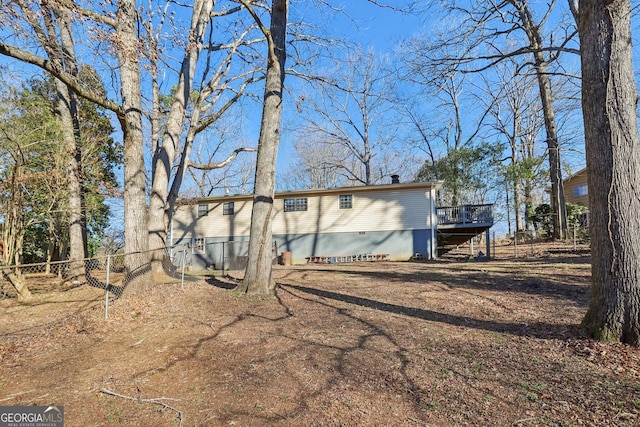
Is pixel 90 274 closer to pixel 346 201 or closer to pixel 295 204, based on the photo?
pixel 295 204

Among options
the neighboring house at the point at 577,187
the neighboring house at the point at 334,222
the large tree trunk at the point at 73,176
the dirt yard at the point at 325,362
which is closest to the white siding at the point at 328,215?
the neighboring house at the point at 334,222

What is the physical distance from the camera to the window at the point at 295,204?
17.8m

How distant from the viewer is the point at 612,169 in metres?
3.71

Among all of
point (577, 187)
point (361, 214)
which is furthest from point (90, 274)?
point (577, 187)

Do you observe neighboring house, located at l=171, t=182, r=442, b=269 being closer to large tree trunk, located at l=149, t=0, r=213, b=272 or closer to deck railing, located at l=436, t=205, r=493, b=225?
deck railing, located at l=436, t=205, r=493, b=225

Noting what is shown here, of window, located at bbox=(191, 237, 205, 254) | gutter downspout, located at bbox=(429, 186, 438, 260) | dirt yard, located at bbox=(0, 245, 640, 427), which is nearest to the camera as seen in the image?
dirt yard, located at bbox=(0, 245, 640, 427)

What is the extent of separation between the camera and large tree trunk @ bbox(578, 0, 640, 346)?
11.6 feet

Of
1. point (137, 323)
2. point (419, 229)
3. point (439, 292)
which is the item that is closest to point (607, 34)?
point (439, 292)

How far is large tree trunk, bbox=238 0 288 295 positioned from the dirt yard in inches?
19.4

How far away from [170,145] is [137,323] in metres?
5.30

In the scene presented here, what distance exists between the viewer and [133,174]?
6.80 metres

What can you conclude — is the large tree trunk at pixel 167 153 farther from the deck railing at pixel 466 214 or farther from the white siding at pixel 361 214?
the deck railing at pixel 466 214

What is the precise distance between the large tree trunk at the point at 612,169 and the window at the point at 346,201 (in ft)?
43.9

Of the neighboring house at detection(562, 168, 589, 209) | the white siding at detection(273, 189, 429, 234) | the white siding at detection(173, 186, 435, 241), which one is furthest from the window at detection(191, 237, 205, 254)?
the neighboring house at detection(562, 168, 589, 209)
